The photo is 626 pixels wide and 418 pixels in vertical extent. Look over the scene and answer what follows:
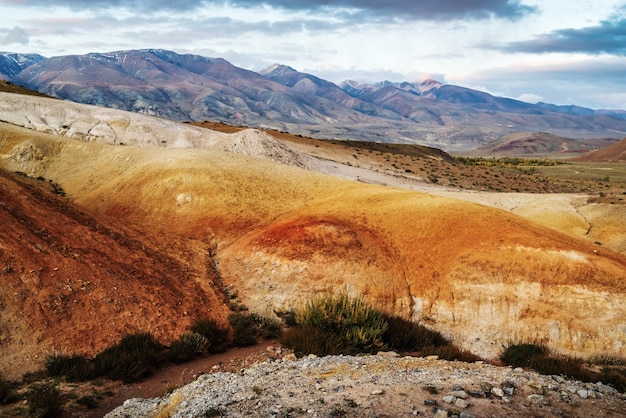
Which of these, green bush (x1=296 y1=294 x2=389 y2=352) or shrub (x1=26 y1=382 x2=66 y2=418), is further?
green bush (x1=296 y1=294 x2=389 y2=352)

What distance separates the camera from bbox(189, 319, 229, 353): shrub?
13.2m

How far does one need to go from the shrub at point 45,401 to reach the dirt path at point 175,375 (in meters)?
0.22

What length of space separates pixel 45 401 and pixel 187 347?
3.94m

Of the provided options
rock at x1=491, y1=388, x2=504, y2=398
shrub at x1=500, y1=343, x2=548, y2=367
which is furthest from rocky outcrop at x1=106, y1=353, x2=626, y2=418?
shrub at x1=500, y1=343, x2=548, y2=367

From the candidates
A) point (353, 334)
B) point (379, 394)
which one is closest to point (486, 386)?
point (379, 394)

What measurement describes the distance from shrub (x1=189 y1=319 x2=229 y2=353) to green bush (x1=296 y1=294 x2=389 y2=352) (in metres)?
2.24

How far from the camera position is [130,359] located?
36.4ft

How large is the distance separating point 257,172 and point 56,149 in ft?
51.5

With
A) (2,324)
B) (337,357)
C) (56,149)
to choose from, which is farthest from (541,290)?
(56,149)

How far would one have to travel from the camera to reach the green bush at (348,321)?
1279 centimetres

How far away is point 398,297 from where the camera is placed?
16078 mm

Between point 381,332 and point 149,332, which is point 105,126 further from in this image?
point 381,332

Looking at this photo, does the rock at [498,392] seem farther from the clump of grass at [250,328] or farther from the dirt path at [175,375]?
the clump of grass at [250,328]

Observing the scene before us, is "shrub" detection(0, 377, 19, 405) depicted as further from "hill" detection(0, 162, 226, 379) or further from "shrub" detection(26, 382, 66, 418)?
"hill" detection(0, 162, 226, 379)
